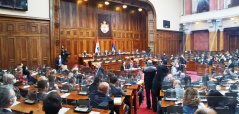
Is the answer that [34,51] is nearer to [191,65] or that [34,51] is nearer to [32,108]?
[32,108]

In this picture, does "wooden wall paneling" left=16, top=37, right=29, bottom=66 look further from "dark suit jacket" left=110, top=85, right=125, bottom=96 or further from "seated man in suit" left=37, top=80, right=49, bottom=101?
"dark suit jacket" left=110, top=85, right=125, bottom=96

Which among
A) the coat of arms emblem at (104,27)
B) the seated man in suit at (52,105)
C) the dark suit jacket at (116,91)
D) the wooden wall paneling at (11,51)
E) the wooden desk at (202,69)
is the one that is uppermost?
the coat of arms emblem at (104,27)

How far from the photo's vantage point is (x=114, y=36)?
1869 centimetres

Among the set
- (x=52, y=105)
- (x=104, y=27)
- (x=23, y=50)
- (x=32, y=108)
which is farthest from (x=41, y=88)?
(x=104, y=27)

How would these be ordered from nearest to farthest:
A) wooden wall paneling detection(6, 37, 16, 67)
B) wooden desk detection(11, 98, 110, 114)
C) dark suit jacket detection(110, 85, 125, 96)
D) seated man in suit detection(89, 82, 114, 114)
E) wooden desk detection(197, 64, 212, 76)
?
wooden desk detection(11, 98, 110, 114), seated man in suit detection(89, 82, 114, 114), dark suit jacket detection(110, 85, 125, 96), wooden wall paneling detection(6, 37, 16, 67), wooden desk detection(197, 64, 212, 76)

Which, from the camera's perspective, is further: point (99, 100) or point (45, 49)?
point (45, 49)

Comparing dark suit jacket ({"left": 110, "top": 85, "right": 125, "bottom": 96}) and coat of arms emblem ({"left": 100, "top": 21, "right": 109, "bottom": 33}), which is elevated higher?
coat of arms emblem ({"left": 100, "top": 21, "right": 109, "bottom": 33})

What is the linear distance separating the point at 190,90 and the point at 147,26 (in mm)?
17618

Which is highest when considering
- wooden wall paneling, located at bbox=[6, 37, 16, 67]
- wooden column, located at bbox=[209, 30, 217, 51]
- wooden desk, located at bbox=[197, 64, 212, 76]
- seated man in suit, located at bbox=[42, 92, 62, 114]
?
wooden column, located at bbox=[209, 30, 217, 51]

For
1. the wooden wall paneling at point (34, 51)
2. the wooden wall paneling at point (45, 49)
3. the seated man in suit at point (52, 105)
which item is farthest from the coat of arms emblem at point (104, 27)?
the seated man in suit at point (52, 105)

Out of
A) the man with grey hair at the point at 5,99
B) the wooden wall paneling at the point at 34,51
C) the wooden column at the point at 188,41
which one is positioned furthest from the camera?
the wooden column at the point at 188,41

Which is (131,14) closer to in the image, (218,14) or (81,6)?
(81,6)

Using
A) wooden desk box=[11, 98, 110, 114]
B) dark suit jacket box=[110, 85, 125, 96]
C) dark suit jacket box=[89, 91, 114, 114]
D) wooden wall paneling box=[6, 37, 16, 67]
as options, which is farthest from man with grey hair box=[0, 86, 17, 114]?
wooden wall paneling box=[6, 37, 16, 67]

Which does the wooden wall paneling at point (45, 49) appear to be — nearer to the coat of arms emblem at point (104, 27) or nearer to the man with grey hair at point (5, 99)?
the coat of arms emblem at point (104, 27)
